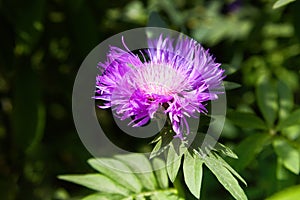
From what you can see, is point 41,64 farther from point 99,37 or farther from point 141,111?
point 141,111

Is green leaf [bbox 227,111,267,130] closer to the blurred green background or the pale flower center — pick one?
the blurred green background

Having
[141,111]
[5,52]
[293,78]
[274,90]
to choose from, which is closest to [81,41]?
[5,52]

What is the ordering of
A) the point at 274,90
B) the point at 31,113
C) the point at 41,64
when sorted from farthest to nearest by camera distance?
1. the point at 41,64
2. the point at 31,113
3. the point at 274,90

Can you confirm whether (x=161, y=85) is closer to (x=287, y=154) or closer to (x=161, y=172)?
(x=161, y=172)

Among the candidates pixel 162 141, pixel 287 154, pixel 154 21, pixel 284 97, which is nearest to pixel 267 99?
pixel 284 97

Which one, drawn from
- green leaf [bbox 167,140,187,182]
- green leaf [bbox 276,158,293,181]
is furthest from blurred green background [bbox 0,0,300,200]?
green leaf [bbox 167,140,187,182]

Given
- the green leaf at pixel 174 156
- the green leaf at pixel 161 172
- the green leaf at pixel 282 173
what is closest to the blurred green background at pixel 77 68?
the green leaf at pixel 282 173
